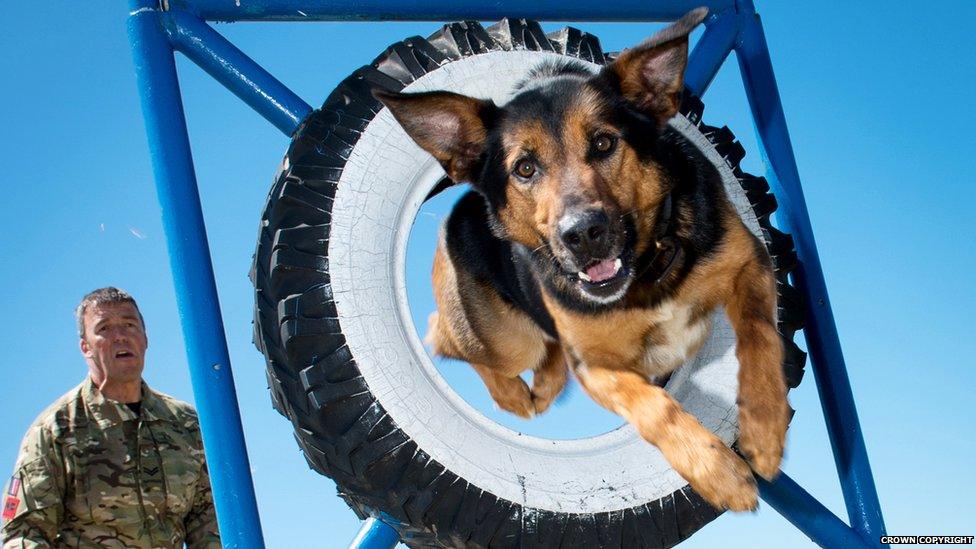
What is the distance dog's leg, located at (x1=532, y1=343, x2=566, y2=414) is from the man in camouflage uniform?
1720 millimetres

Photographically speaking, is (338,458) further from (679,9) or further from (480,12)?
(679,9)

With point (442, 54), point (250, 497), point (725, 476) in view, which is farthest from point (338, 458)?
point (442, 54)

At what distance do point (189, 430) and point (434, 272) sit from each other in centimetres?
156

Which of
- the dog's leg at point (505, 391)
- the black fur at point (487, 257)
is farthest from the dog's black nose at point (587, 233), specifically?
the dog's leg at point (505, 391)

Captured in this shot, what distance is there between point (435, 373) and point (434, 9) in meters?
1.60

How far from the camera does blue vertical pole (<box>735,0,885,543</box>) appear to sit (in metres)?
3.82

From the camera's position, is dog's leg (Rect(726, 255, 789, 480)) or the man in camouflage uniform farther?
the man in camouflage uniform

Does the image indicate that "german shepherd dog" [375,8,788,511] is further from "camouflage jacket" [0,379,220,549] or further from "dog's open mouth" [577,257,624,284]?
"camouflage jacket" [0,379,220,549]

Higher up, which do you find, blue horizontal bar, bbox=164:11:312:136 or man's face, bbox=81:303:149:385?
blue horizontal bar, bbox=164:11:312:136

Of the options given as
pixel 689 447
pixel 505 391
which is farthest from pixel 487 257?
pixel 689 447

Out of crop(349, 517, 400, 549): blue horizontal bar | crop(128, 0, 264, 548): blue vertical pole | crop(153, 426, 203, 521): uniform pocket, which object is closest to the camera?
crop(128, 0, 264, 548): blue vertical pole

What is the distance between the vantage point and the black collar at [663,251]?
2885mm

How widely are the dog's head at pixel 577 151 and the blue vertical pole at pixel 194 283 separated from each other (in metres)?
0.96

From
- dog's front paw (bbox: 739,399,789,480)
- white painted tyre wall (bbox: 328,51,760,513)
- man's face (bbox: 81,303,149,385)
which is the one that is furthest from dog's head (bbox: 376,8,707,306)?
man's face (bbox: 81,303,149,385)
